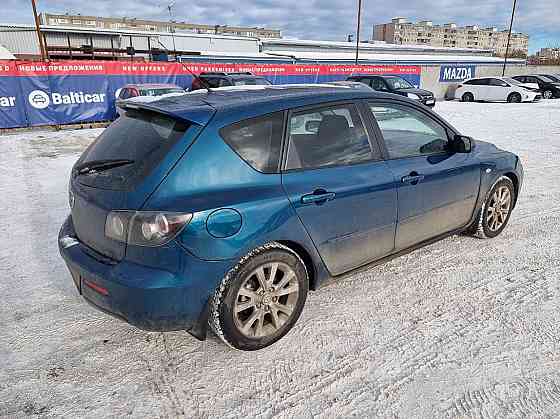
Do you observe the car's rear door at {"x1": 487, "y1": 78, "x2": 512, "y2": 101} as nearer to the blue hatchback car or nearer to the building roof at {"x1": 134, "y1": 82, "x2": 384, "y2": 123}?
the blue hatchback car

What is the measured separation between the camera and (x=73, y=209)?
112 inches

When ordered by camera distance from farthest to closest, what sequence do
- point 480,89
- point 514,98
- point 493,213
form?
point 480,89 < point 514,98 < point 493,213

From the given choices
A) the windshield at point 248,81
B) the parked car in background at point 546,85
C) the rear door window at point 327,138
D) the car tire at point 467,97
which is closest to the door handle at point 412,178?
the rear door window at point 327,138

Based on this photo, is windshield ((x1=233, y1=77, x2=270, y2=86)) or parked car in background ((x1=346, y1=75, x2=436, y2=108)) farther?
parked car in background ((x1=346, y1=75, x2=436, y2=108))

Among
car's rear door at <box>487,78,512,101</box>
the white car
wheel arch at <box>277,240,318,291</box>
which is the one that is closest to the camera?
wheel arch at <box>277,240,318,291</box>

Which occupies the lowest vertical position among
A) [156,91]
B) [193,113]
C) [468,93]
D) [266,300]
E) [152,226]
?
[468,93]

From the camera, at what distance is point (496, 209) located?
14.3ft

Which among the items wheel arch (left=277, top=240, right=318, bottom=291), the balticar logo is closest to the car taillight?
wheel arch (left=277, top=240, right=318, bottom=291)

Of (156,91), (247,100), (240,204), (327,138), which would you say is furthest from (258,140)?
(156,91)

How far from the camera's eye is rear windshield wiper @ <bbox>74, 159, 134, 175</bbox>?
257cm

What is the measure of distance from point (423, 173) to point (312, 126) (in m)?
1.07

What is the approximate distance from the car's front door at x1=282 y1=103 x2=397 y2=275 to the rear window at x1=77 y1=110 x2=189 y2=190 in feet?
2.45

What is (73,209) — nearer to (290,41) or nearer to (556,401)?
(556,401)

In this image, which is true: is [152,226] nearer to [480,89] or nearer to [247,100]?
[247,100]
